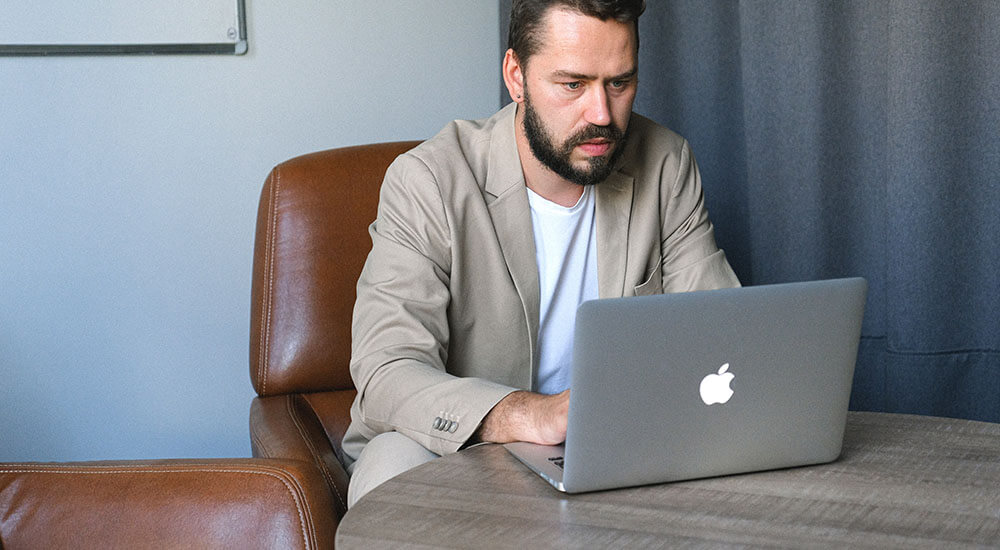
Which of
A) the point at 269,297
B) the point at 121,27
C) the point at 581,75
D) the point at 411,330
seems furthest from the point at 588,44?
the point at 121,27

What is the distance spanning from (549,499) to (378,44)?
182cm

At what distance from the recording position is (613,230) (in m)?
1.96

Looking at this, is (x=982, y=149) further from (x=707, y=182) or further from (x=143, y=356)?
(x=143, y=356)

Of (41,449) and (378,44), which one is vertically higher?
(378,44)

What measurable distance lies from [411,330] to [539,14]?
62 cm

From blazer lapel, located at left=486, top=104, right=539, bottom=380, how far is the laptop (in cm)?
59

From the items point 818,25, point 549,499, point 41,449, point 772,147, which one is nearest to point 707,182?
point 772,147

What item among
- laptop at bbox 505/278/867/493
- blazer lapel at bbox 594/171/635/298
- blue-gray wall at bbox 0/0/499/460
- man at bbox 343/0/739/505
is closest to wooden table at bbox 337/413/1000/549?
laptop at bbox 505/278/867/493

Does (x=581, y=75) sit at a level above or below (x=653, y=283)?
above

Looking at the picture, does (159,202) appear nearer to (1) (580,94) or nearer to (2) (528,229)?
(2) (528,229)

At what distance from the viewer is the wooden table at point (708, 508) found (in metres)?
1.10

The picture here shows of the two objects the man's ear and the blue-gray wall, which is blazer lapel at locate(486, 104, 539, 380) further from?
the blue-gray wall

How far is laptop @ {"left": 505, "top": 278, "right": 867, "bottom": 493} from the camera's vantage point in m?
1.15

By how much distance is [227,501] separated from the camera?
147 cm
